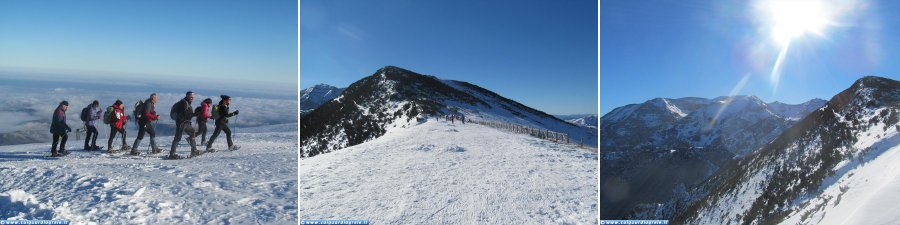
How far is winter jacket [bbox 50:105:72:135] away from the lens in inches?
467

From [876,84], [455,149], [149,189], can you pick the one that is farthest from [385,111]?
[876,84]

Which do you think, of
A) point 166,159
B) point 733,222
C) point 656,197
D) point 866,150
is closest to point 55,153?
point 166,159

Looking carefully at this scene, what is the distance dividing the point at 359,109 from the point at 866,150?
226ft

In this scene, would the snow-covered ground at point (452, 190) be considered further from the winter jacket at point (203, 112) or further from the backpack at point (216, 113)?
the winter jacket at point (203, 112)

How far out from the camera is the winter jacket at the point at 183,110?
1140 cm

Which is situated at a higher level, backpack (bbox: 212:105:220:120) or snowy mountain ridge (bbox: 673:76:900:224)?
backpack (bbox: 212:105:220:120)

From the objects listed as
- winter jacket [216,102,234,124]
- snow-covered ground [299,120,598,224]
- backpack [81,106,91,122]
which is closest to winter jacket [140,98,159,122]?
winter jacket [216,102,234,124]

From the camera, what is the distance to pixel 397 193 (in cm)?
962

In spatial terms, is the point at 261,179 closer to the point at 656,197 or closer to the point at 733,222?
the point at 733,222

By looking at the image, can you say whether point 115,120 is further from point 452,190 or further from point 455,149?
point 455,149

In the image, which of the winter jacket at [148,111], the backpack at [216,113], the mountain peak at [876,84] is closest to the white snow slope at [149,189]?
the winter jacket at [148,111]

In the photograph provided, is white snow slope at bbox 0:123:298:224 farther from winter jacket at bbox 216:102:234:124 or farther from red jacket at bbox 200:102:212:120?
red jacket at bbox 200:102:212:120

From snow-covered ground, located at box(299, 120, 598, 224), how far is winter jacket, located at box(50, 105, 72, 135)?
627 centimetres

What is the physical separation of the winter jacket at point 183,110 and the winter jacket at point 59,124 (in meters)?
3.10
